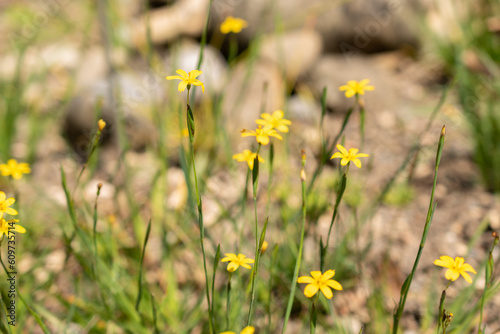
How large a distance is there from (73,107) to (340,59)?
1894mm

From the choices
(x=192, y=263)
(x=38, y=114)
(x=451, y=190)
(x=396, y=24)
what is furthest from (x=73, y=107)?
(x=396, y=24)

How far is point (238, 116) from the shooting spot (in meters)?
2.88

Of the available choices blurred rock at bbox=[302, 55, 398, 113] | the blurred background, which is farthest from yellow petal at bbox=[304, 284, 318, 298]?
blurred rock at bbox=[302, 55, 398, 113]

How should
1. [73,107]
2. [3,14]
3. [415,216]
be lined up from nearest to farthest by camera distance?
[415,216] < [73,107] < [3,14]

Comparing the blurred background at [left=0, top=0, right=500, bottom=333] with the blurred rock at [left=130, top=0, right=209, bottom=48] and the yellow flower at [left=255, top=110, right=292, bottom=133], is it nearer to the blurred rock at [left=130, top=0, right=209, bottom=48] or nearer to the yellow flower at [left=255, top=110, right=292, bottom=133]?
the blurred rock at [left=130, top=0, right=209, bottom=48]

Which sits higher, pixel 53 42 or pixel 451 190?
pixel 53 42

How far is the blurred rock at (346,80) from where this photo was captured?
305 centimetres

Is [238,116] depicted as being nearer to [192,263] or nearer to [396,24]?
[192,263]

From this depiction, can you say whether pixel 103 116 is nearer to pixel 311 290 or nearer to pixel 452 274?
pixel 311 290

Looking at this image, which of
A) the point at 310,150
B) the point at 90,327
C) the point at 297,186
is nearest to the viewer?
the point at 90,327

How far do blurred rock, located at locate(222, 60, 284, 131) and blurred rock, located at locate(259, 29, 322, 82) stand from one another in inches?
3.3

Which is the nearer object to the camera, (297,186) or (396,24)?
(297,186)

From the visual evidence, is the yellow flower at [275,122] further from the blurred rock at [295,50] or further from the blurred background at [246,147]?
the blurred rock at [295,50]

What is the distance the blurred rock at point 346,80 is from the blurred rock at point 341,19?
0.37m
